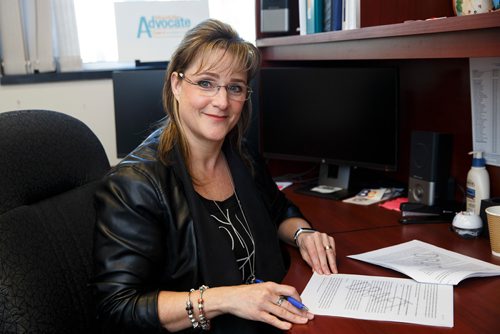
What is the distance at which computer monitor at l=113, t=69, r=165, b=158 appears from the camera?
7.80ft

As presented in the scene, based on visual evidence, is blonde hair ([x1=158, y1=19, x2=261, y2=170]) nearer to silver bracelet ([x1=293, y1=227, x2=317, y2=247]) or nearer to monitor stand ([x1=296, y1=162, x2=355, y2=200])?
silver bracelet ([x1=293, y1=227, x2=317, y2=247])

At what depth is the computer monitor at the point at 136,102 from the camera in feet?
7.80

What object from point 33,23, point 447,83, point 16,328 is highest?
point 33,23

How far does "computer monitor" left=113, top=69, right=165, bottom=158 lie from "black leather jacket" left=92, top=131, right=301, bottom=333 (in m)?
0.97

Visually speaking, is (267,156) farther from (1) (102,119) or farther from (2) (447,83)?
(1) (102,119)

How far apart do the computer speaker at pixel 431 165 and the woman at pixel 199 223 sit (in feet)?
1.38

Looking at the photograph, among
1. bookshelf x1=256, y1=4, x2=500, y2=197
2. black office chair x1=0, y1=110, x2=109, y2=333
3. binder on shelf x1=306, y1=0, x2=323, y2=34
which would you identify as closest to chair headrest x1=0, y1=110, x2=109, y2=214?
black office chair x1=0, y1=110, x2=109, y2=333

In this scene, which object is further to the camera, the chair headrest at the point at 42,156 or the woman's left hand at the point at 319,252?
the woman's left hand at the point at 319,252

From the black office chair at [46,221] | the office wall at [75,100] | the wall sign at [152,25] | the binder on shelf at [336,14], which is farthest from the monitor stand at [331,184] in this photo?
the office wall at [75,100]

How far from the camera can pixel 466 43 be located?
1.25 metres

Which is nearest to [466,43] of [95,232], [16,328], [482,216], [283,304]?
[482,216]

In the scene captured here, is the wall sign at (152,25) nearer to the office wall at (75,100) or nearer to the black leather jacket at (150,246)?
the office wall at (75,100)

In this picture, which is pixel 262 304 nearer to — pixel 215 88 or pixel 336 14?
pixel 215 88

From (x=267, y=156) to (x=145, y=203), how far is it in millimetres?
1052
